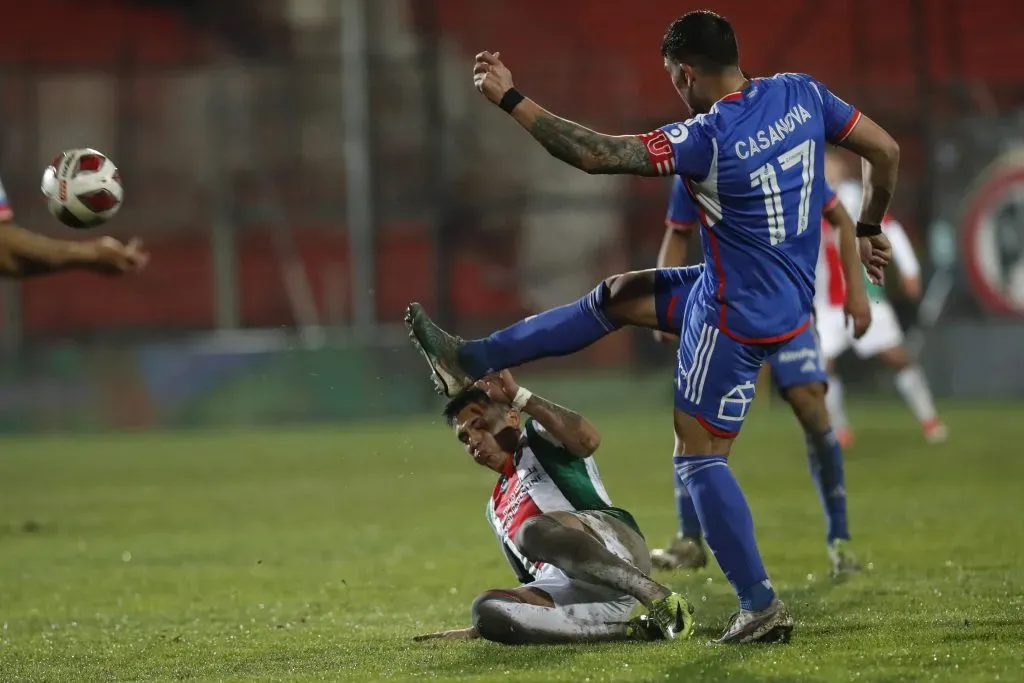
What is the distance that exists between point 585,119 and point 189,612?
13.8 meters

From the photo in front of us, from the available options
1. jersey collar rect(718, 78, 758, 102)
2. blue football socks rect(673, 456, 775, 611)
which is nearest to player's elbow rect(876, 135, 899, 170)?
jersey collar rect(718, 78, 758, 102)

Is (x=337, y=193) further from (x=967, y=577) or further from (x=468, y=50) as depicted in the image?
(x=967, y=577)

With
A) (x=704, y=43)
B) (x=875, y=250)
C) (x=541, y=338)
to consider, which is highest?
(x=704, y=43)

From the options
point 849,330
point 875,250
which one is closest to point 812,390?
point 875,250

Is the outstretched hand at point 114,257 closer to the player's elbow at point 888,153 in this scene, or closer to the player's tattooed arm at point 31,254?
the player's tattooed arm at point 31,254

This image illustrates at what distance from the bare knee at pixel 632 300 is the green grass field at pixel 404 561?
1286 mm

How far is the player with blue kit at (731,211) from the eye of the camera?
5.56 meters

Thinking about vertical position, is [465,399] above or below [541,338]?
below

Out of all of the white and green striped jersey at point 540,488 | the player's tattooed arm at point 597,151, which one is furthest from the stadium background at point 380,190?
the player's tattooed arm at point 597,151

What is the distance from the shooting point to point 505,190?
20.4m

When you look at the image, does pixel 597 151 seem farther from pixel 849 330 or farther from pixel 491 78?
pixel 849 330

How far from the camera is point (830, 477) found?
25.9ft

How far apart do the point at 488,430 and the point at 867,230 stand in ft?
5.82

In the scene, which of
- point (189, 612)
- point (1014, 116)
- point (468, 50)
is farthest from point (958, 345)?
point (189, 612)
